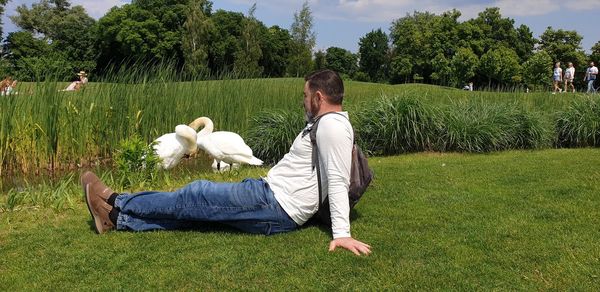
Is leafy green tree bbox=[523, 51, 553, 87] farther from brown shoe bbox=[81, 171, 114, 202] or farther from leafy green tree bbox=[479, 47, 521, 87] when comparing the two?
brown shoe bbox=[81, 171, 114, 202]

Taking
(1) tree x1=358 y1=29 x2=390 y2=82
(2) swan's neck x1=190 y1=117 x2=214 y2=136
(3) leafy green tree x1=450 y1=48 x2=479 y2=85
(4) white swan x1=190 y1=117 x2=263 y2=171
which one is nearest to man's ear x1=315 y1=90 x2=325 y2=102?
(4) white swan x1=190 y1=117 x2=263 y2=171

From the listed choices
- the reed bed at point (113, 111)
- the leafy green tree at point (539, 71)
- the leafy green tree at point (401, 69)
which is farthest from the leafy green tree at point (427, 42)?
the reed bed at point (113, 111)

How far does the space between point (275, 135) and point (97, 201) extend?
Result: 16.3 ft

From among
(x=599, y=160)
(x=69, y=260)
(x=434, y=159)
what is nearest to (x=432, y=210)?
(x=69, y=260)

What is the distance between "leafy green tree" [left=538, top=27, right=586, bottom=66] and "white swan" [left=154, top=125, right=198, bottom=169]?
151 feet

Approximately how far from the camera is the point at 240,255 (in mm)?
3512

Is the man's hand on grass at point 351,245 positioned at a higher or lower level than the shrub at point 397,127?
lower

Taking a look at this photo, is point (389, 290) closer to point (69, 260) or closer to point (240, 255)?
point (240, 255)

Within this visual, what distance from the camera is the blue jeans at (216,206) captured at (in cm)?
371

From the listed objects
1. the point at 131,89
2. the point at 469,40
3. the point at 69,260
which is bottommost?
the point at 69,260

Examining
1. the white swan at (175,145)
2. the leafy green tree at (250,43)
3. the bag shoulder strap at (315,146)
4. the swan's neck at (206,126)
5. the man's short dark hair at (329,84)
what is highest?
the leafy green tree at (250,43)

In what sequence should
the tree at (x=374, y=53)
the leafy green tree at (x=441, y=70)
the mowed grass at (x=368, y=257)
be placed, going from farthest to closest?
the tree at (x=374, y=53)
the leafy green tree at (x=441, y=70)
the mowed grass at (x=368, y=257)

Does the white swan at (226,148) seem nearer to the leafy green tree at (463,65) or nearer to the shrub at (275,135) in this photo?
the shrub at (275,135)

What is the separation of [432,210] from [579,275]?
162cm
